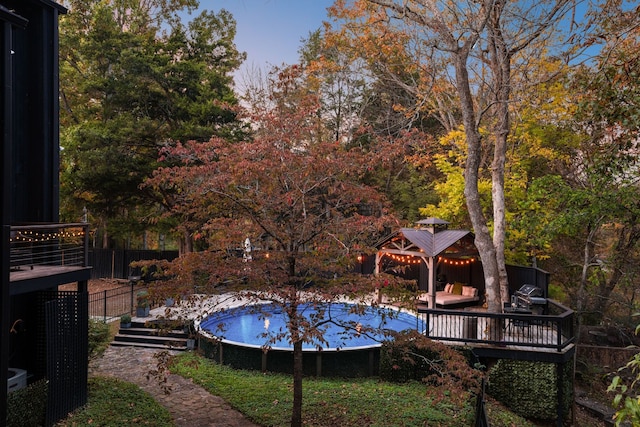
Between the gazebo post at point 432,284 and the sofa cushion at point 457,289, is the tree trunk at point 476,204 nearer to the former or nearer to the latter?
the gazebo post at point 432,284

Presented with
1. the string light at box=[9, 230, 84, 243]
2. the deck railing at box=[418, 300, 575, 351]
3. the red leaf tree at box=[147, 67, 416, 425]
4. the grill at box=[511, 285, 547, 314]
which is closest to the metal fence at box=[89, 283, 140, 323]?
the string light at box=[9, 230, 84, 243]

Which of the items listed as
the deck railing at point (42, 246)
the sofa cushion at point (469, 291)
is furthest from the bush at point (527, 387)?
the deck railing at point (42, 246)

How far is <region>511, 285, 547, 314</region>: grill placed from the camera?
10.6m

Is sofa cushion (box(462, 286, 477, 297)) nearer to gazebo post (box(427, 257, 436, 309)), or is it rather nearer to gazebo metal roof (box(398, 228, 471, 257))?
gazebo metal roof (box(398, 228, 471, 257))

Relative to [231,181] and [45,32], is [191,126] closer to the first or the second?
[45,32]

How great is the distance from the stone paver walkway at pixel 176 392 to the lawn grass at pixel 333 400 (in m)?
0.23

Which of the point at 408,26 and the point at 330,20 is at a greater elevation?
the point at 330,20

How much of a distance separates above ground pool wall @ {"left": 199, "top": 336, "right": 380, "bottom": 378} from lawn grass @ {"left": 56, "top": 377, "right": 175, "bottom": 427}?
2.10m

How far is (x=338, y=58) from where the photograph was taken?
70.1 feet

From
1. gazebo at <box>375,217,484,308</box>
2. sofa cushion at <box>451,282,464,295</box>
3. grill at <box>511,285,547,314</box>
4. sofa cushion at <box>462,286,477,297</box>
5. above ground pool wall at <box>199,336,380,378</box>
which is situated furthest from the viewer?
sofa cushion at <box>451,282,464,295</box>

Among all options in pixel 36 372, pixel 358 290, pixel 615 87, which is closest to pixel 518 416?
pixel 358 290

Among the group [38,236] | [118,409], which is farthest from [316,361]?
[38,236]

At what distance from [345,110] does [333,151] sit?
17.2m

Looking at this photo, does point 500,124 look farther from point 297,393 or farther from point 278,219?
point 297,393
